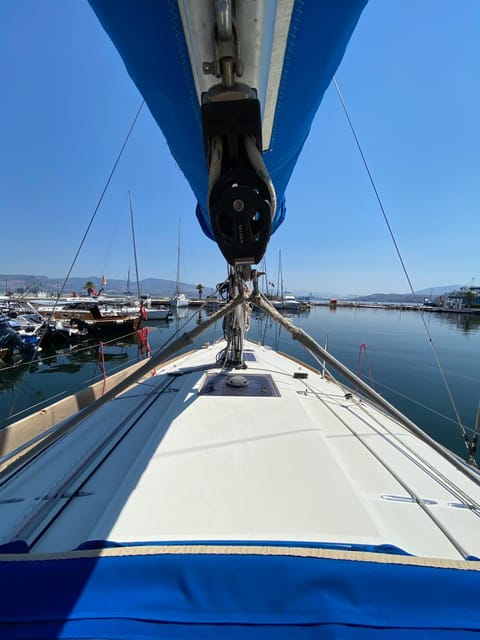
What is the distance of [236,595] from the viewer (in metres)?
0.79

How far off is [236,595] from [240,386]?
196 cm

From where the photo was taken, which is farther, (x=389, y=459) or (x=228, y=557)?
(x=389, y=459)

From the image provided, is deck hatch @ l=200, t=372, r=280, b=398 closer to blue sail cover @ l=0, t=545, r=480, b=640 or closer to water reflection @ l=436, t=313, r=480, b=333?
blue sail cover @ l=0, t=545, r=480, b=640

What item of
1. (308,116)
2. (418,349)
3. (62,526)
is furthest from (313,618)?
(418,349)

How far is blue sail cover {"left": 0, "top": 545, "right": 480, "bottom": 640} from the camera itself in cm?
72

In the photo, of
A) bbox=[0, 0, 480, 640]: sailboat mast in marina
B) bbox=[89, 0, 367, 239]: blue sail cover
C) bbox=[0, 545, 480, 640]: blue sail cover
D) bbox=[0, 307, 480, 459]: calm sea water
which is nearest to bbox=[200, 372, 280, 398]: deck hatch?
bbox=[0, 0, 480, 640]: sailboat mast in marina

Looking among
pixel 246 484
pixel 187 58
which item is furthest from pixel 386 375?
pixel 187 58

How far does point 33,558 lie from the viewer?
853 mm

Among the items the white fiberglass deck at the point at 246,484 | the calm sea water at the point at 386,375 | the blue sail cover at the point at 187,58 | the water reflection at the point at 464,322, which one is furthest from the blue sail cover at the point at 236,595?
the water reflection at the point at 464,322

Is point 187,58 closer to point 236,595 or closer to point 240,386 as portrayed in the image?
point 236,595

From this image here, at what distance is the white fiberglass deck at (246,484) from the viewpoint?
113 cm

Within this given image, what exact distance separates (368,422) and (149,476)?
2.01m

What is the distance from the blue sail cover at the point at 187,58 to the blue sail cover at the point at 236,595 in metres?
1.82

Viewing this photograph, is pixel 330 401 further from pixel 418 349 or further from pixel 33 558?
pixel 418 349
